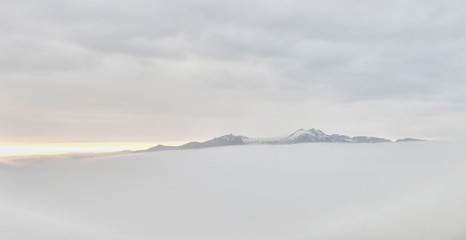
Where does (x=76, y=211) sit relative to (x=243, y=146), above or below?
below

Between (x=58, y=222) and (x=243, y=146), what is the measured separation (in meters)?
10.9

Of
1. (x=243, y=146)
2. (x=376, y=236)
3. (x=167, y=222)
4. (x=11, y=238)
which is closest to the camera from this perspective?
(x=11, y=238)

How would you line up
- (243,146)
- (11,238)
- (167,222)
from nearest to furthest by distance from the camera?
(11,238) < (167,222) < (243,146)

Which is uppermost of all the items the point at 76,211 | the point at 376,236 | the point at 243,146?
the point at 243,146

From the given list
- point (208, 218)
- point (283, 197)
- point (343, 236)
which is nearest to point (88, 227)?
point (208, 218)

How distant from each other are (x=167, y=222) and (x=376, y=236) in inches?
385

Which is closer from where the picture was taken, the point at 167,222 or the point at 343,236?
the point at 343,236

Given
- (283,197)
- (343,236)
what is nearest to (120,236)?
(283,197)

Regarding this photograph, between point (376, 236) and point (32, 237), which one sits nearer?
point (32, 237)

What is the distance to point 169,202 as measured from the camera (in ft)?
70.0

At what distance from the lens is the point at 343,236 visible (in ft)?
61.5

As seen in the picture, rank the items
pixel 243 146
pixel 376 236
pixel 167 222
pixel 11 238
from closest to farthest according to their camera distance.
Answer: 1. pixel 11 238
2. pixel 376 236
3. pixel 167 222
4. pixel 243 146

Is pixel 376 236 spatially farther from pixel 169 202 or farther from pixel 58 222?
pixel 58 222

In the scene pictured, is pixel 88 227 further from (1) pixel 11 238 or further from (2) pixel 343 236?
(2) pixel 343 236
